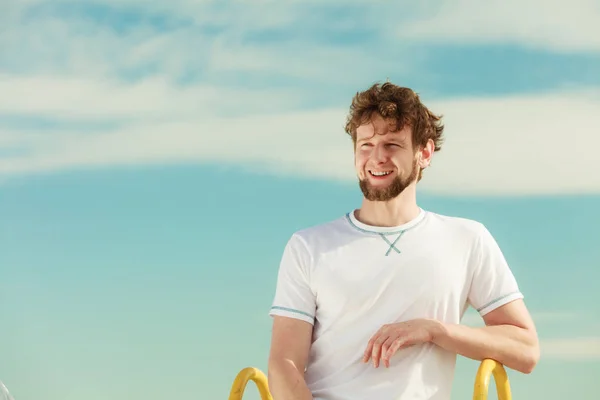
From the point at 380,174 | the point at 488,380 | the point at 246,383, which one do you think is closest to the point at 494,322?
the point at 488,380

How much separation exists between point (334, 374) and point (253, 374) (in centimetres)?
30

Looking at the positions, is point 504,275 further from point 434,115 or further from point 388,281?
point 434,115

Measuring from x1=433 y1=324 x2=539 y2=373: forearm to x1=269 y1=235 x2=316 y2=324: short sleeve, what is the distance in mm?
467

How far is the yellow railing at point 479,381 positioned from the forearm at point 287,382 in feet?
0.45

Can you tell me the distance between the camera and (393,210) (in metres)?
3.07

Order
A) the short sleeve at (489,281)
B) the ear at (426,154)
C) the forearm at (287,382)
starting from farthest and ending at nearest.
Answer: the ear at (426,154)
the short sleeve at (489,281)
the forearm at (287,382)

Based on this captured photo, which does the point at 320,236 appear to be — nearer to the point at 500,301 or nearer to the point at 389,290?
the point at 389,290

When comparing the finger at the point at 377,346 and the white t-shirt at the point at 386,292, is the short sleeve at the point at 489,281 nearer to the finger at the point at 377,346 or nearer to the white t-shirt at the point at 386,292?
the white t-shirt at the point at 386,292

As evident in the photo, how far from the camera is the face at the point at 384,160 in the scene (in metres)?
3.02

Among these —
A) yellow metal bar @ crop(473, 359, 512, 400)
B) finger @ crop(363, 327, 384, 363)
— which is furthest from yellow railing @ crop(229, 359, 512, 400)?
finger @ crop(363, 327, 384, 363)

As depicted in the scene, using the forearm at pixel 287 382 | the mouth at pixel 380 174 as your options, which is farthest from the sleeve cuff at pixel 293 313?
the mouth at pixel 380 174

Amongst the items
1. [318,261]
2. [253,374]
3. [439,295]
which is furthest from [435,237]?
[253,374]

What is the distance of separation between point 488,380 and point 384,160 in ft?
2.66

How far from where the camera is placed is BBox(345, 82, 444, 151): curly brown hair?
120 inches
